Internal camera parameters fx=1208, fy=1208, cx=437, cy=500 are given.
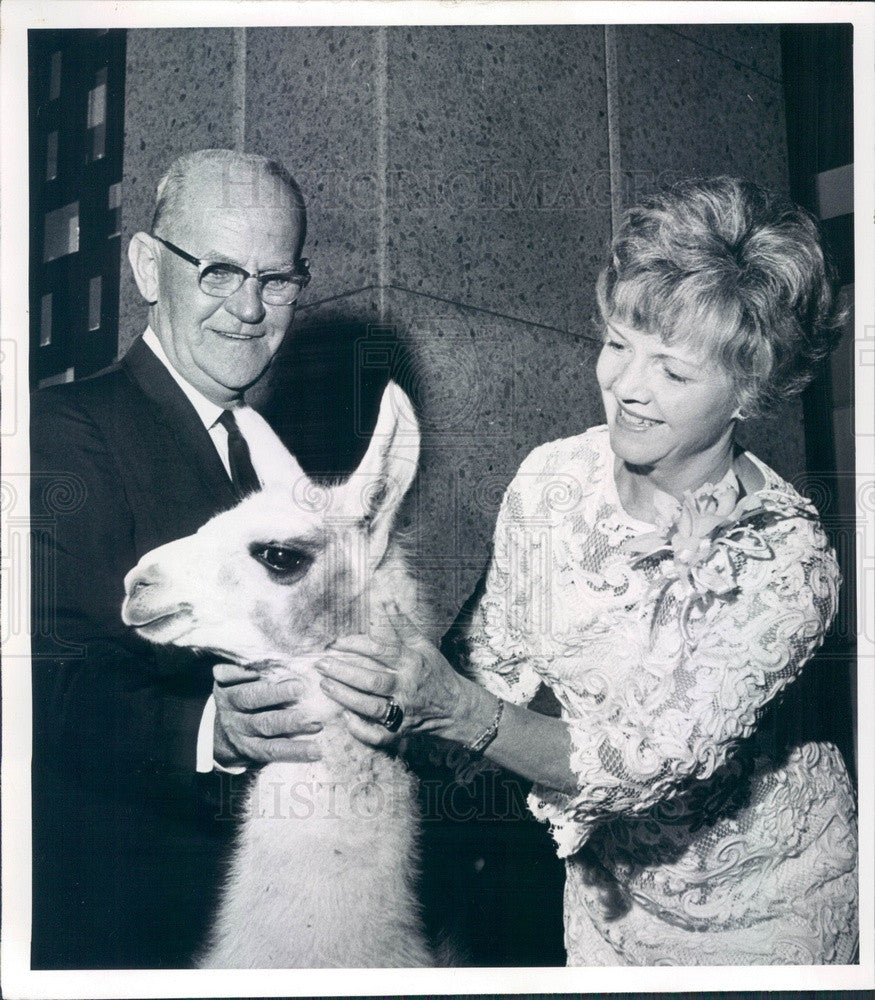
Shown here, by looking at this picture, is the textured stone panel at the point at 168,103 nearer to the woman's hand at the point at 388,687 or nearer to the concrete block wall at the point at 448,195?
the concrete block wall at the point at 448,195

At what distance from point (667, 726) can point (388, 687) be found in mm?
719

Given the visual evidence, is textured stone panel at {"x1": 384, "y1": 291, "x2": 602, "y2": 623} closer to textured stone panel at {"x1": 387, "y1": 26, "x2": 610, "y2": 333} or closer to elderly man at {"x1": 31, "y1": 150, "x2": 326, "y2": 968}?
textured stone panel at {"x1": 387, "y1": 26, "x2": 610, "y2": 333}

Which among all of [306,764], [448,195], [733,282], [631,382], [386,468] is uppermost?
[448,195]

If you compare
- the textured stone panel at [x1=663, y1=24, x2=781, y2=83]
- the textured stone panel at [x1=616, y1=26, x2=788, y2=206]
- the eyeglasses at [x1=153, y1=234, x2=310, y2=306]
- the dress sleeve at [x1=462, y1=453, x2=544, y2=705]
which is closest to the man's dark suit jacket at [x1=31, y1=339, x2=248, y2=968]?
the eyeglasses at [x1=153, y1=234, x2=310, y2=306]

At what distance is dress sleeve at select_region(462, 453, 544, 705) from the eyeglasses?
78 cm

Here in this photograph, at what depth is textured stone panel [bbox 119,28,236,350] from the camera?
328 centimetres

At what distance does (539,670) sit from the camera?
3.19 meters

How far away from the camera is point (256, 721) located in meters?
3.13

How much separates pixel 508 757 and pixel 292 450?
98 cm

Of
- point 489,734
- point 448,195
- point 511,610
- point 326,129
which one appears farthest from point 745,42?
point 489,734

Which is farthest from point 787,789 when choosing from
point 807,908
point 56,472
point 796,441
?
point 56,472

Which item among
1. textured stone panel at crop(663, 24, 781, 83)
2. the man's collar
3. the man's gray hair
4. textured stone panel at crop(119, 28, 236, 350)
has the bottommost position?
the man's collar

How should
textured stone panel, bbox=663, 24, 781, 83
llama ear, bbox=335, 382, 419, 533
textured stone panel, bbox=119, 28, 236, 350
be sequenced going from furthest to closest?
textured stone panel, bbox=663, 24, 781, 83
textured stone panel, bbox=119, 28, 236, 350
llama ear, bbox=335, 382, 419, 533

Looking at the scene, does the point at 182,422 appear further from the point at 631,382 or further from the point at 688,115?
the point at 688,115
